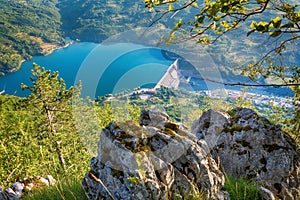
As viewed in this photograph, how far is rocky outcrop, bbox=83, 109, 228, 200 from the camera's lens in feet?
14.7

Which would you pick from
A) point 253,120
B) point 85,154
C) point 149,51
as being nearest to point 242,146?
point 253,120

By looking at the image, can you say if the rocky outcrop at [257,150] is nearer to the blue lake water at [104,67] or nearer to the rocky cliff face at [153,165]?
the rocky cliff face at [153,165]

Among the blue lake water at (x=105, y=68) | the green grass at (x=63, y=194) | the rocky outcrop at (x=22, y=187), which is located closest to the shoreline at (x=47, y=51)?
the blue lake water at (x=105, y=68)

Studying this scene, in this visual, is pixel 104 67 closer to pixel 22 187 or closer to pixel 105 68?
pixel 105 68

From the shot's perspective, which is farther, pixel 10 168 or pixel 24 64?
pixel 24 64

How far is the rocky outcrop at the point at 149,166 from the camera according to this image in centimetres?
449

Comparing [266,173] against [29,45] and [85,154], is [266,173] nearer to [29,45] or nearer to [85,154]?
[85,154]

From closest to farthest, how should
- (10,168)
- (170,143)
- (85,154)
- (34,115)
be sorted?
(170,143), (10,168), (85,154), (34,115)

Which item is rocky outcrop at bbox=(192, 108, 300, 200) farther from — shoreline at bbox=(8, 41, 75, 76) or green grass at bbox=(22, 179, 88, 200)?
shoreline at bbox=(8, 41, 75, 76)

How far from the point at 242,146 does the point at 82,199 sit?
510 cm

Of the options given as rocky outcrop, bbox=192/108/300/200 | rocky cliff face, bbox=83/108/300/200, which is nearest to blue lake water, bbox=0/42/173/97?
rocky outcrop, bbox=192/108/300/200

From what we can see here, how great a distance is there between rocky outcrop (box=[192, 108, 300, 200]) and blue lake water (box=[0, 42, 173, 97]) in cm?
6920

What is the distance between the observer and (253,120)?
858 centimetres

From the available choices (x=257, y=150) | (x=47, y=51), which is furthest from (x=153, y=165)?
(x=47, y=51)
